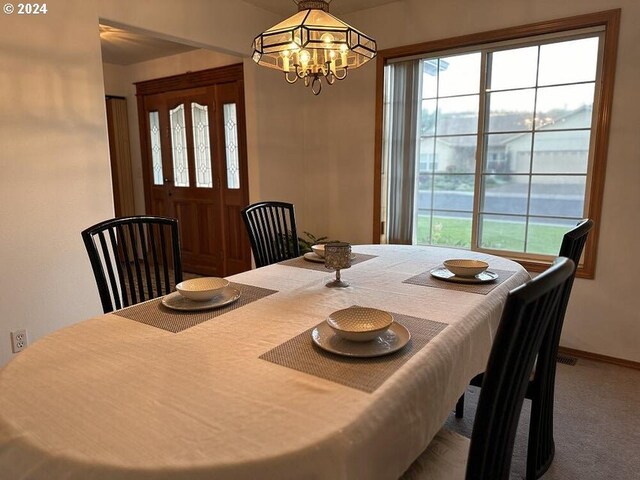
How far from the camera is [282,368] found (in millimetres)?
1026

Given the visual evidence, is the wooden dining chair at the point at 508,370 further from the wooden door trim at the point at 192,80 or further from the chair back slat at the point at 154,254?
the wooden door trim at the point at 192,80

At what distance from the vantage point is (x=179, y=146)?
15.9 ft

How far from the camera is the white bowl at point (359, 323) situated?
3.63 ft

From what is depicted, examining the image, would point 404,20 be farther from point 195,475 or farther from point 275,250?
point 195,475

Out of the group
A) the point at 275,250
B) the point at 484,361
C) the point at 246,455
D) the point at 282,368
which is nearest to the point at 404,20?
the point at 275,250

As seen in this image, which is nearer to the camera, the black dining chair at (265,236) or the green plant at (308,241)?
the black dining chair at (265,236)

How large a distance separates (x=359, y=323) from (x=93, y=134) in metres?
2.18

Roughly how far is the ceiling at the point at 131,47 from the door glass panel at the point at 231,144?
0.77m

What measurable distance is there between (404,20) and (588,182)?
181 cm


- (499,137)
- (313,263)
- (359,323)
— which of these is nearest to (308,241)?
(499,137)

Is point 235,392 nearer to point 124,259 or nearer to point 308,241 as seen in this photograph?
point 124,259

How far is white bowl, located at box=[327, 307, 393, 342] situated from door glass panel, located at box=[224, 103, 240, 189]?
10.9 ft

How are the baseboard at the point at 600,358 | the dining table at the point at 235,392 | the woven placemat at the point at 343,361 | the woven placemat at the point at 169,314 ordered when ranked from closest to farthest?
the dining table at the point at 235,392, the woven placemat at the point at 343,361, the woven placemat at the point at 169,314, the baseboard at the point at 600,358

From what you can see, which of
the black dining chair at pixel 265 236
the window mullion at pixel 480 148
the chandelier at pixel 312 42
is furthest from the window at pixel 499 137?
the chandelier at pixel 312 42
